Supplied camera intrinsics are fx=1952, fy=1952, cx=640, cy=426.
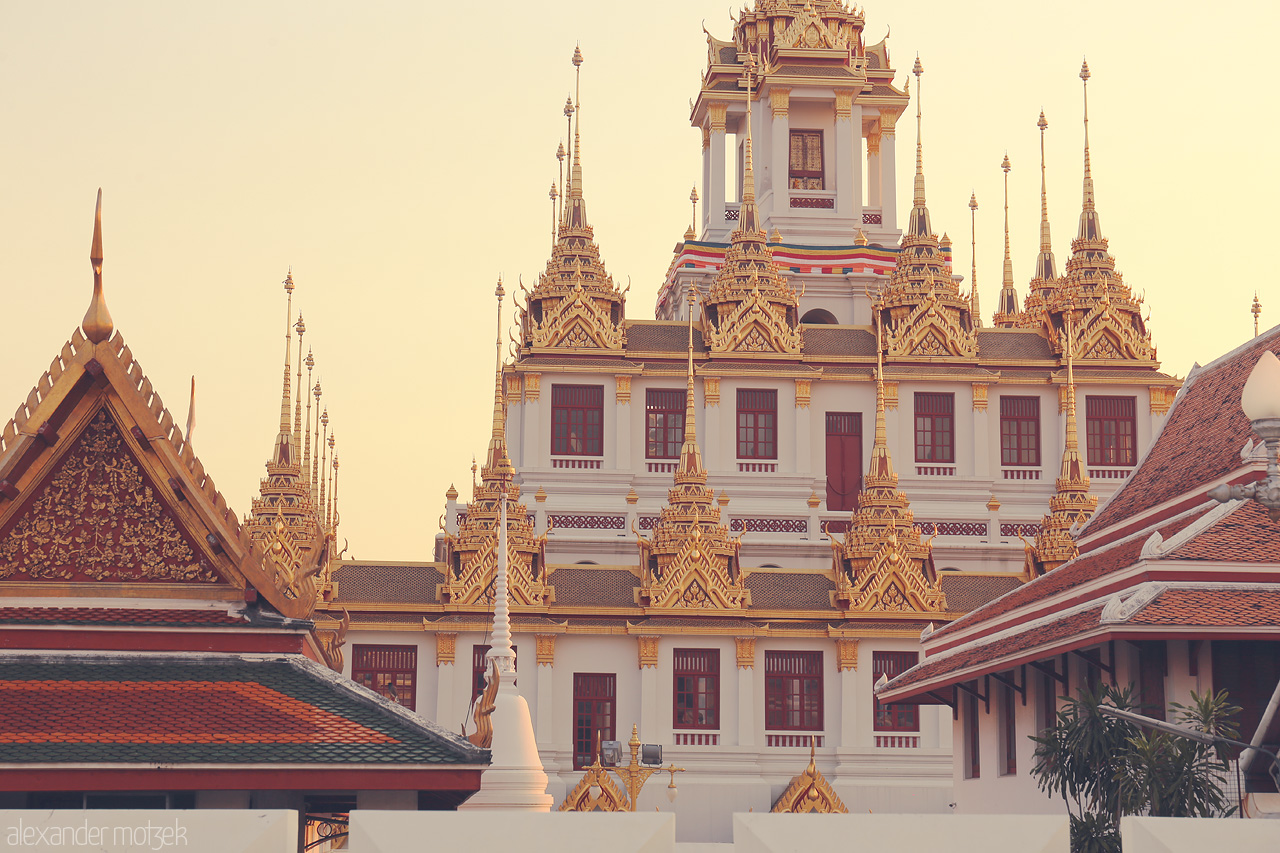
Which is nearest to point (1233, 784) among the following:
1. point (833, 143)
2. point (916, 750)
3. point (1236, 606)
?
point (1236, 606)

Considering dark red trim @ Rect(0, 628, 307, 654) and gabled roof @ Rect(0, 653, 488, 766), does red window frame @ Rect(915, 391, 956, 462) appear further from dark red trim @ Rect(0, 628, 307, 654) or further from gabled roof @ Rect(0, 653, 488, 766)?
dark red trim @ Rect(0, 628, 307, 654)

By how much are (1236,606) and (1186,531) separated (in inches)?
63.9

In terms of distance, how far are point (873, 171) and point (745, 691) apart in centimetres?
2402

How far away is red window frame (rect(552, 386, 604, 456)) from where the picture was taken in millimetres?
49250

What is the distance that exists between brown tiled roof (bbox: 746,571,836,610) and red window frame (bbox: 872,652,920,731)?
5.58ft

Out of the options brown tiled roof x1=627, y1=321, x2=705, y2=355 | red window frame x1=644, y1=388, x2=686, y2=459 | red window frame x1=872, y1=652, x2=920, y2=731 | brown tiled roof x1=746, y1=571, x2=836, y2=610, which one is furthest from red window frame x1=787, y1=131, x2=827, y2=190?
red window frame x1=872, y1=652, x2=920, y2=731

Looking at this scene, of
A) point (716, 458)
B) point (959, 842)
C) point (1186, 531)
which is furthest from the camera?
point (716, 458)

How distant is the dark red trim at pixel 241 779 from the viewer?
55.5ft

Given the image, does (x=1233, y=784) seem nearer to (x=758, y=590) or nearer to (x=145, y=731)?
(x=145, y=731)

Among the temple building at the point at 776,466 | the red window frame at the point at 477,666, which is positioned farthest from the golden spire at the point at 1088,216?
the red window frame at the point at 477,666

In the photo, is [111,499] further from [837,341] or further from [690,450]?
[837,341]

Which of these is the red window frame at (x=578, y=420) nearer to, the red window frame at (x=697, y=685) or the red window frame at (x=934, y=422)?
the red window frame at (x=697, y=685)

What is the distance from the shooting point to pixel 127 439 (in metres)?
18.8

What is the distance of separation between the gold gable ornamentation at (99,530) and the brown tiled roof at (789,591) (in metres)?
26.2
